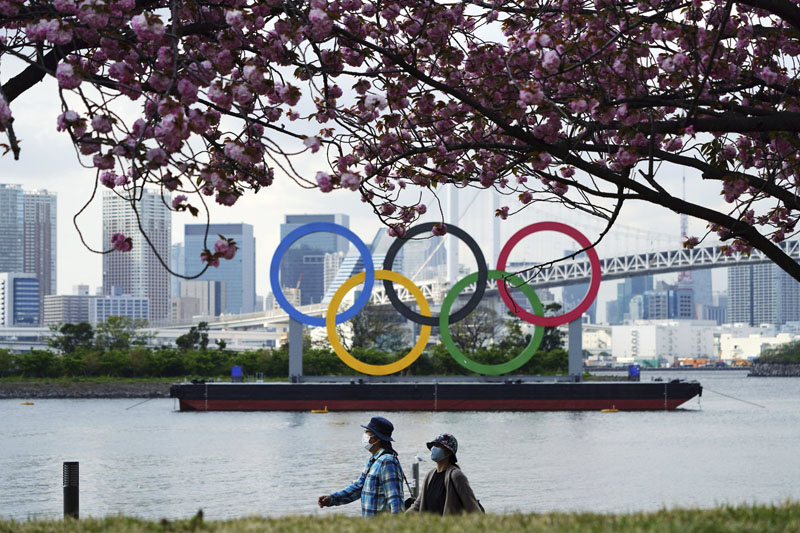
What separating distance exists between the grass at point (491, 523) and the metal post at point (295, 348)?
3989 centimetres

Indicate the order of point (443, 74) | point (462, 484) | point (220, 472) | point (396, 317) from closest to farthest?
point (462, 484)
point (443, 74)
point (220, 472)
point (396, 317)

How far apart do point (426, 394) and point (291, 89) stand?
3899 cm

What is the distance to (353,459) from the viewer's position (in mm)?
25688

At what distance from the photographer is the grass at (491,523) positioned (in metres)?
4.81

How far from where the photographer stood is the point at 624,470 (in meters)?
23.8

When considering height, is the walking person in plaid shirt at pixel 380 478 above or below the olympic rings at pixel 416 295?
below

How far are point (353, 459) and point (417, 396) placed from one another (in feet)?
63.4

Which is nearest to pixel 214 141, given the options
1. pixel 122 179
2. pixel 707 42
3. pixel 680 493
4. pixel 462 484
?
pixel 122 179

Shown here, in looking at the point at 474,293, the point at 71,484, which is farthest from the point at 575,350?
the point at 71,484

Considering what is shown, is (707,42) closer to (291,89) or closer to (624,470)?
(291,89)

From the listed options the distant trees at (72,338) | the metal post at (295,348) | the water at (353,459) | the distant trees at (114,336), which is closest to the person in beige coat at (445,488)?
the water at (353,459)

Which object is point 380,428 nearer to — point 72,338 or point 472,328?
point 472,328

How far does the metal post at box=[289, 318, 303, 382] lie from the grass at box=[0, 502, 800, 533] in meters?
39.9

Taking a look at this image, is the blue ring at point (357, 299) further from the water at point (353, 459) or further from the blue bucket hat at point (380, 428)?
the blue bucket hat at point (380, 428)
